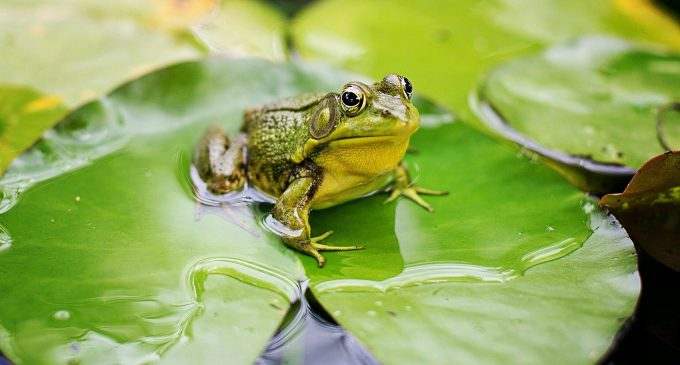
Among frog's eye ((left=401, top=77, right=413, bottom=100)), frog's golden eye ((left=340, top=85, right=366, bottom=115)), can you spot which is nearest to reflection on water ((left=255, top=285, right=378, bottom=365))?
frog's golden eye ((left=340, top=85, right=366, bottom=115))

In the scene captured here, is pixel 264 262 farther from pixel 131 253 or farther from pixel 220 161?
pixel 220 161

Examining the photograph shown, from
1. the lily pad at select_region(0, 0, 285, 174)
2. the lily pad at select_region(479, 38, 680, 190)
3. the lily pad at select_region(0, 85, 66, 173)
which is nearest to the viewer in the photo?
the lily pad at select_region(0, 85, 66, 173)

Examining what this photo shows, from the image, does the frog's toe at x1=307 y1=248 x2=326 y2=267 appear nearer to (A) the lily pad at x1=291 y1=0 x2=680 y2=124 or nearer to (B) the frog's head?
(B) the frog's head

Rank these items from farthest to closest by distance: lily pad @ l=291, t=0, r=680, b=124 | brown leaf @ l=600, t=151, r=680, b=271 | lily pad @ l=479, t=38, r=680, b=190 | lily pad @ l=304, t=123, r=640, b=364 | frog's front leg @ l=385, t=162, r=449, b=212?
lily pad @ l=291, t=0, r=680, b=124, lily pad @ l=479, t=38, r=680, b=190, frog's front leg @ l=385, t=162, r=449, b=212, brown leaf @ l=600, t=151, r=680, b=271, lily pad @ l=304, t=123, r=640, b=364

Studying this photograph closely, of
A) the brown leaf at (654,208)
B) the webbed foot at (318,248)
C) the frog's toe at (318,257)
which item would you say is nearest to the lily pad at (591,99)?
the brown leaf at (654,208)

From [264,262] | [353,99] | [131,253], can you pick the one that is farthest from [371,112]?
[131,253]
